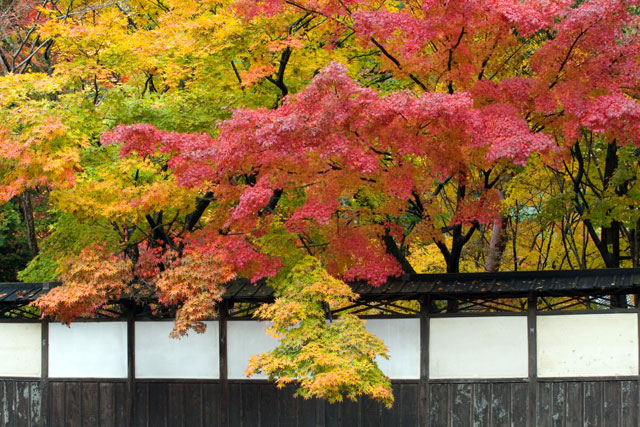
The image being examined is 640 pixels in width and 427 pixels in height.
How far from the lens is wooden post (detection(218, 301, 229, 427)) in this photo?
563 inches

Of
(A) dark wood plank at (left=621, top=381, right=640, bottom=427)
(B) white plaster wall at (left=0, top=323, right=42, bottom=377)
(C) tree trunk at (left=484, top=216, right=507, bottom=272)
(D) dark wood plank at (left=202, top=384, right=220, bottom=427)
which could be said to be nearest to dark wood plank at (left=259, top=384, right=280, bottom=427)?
(D) dark wood plank at (left=202, top=384, right=220, bottom=427)

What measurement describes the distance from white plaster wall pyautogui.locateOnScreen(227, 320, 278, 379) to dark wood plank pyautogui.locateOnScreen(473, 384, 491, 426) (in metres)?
3.90

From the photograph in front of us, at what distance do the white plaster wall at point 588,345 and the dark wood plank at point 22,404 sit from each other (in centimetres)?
990

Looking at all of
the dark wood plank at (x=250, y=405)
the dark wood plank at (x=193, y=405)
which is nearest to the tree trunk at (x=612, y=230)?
the dark wood plank at (x=250, y=405)

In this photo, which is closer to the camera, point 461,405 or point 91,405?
point 461,405

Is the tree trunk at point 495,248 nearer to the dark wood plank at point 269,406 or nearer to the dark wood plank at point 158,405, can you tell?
the dark wood plank at point 269,406

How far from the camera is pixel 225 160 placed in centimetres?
1241

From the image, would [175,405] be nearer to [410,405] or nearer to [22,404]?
[22,404]

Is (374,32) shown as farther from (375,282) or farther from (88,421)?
(88,421)

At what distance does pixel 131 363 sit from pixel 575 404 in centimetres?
828

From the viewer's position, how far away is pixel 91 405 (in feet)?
48.6

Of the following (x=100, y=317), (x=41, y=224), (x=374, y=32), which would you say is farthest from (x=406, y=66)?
(x=41, y=224)

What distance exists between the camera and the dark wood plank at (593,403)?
13.2 meters

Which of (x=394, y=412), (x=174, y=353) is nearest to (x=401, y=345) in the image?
(x=394, y=412)
